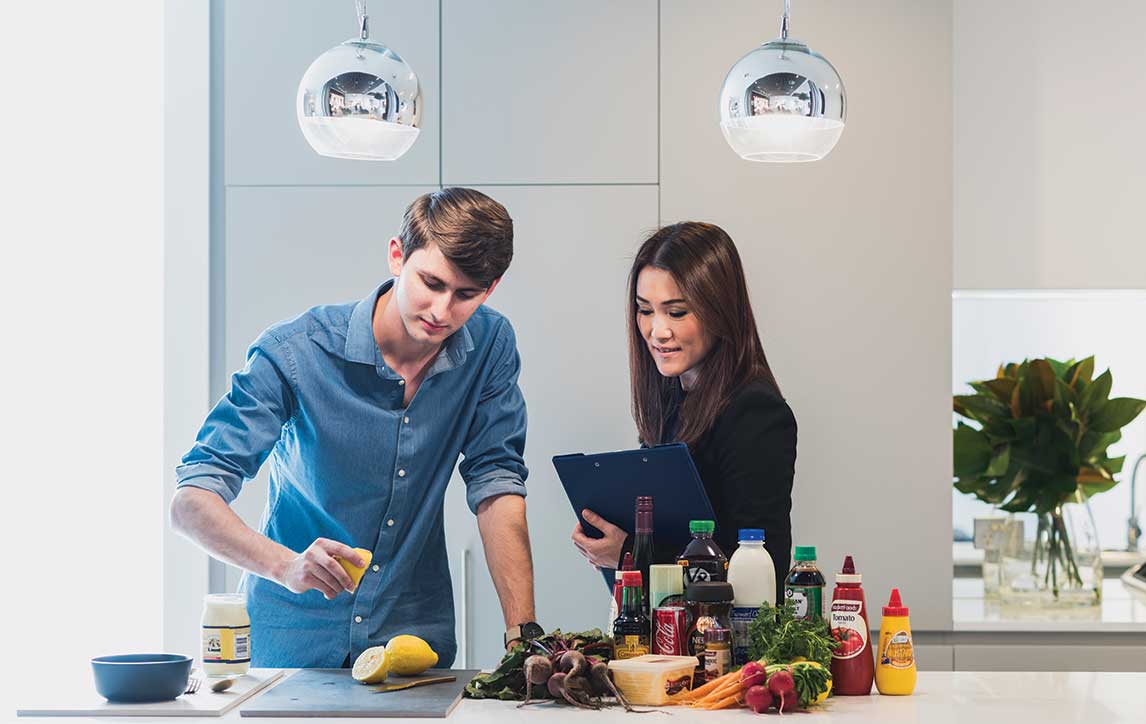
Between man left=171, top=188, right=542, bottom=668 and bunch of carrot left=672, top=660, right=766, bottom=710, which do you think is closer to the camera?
bunch of carrot left=672, top=660, right=766, bottom=710

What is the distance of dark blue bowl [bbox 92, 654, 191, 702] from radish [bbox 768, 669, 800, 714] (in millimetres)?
882

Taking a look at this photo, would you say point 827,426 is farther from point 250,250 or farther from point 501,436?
point 250,250

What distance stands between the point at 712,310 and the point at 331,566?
0.90 metres

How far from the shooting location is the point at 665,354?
238 centimetres

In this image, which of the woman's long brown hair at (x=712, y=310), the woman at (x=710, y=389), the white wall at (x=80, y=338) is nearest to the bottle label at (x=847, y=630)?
the woman at (x=710, y=389)

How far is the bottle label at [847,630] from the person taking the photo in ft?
6.08

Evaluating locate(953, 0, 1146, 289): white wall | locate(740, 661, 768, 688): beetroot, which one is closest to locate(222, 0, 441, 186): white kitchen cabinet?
locate(953, 0, 1146, 289): white wall

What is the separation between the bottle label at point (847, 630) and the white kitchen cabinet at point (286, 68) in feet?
5.43

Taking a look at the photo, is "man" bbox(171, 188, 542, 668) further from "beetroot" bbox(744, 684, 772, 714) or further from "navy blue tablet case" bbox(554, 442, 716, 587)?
"beetroot" bbox(744, 684, 772, 714)

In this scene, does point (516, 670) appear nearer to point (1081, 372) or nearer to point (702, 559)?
point (702, 559)

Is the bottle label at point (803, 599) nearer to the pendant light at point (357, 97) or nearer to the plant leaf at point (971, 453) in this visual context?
the pendant light at point (357, 97)

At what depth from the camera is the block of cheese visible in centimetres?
180

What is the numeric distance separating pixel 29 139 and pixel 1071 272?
268 centimetres

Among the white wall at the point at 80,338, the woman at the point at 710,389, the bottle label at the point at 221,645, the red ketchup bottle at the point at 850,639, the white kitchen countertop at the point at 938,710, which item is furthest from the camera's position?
the white wall at the point at 80,338
